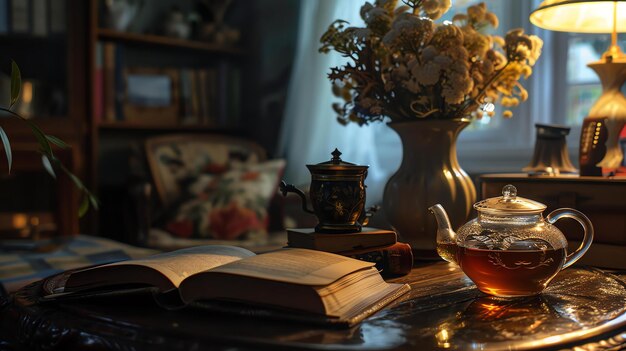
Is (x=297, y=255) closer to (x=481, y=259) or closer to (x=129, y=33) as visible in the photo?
(x=481, y=259)

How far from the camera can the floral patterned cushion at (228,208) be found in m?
2.64

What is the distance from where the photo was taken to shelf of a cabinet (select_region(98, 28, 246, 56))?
3.02 meters

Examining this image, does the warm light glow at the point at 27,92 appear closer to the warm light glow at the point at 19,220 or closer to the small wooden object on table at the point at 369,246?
the warm light glow at the point at 19,220

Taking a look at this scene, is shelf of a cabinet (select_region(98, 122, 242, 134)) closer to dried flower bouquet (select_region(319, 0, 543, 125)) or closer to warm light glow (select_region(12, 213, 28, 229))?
warm light glow (select_region(12, 213, 28, 229))

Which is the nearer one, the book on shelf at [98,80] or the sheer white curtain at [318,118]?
the sheer white curtain at [318,118]

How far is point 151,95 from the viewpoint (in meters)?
3.22

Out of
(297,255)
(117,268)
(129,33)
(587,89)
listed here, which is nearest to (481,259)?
(297,255)

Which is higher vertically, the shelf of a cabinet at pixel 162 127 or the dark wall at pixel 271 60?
the dark wall at pixel 271 60

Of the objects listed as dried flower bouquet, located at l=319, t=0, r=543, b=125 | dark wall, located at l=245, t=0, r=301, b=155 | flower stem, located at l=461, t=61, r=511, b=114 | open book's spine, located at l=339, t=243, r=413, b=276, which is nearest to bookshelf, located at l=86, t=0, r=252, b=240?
dark wall, located at l=245, t=0, r=301, b=155

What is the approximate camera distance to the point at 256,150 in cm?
317

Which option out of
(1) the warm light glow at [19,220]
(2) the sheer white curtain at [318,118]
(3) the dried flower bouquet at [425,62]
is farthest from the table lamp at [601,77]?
(1) the warm light glow at [19,220]

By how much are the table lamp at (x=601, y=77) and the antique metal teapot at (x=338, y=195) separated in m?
0.55

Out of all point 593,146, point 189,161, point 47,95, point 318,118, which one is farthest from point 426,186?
point 47,95

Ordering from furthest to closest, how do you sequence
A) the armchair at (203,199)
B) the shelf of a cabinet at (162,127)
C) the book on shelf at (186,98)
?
the book on shelf at (186,98) < the shelf of a cabinet at (162,127) < the armchair at (203,199)
